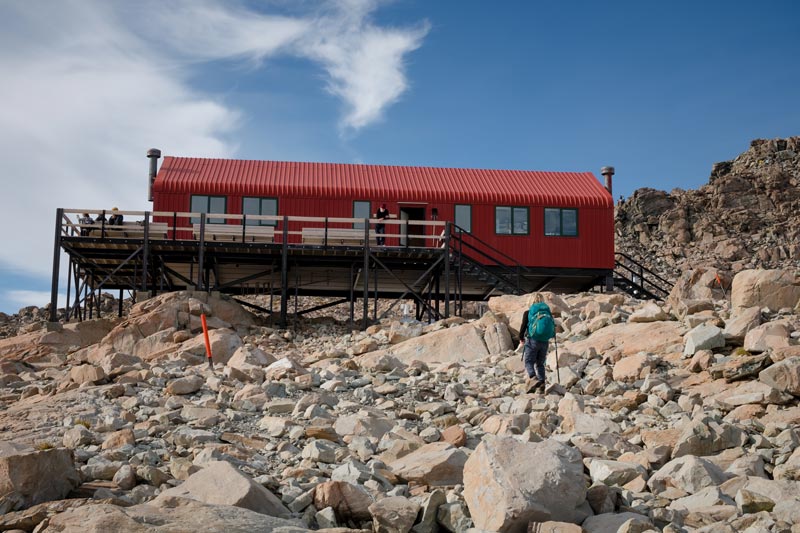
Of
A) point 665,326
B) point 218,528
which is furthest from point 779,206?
point 218,528

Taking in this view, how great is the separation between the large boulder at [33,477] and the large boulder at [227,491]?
1185mm

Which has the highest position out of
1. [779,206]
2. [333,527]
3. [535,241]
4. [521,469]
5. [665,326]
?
[779,206]

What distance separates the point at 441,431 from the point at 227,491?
15.1ft

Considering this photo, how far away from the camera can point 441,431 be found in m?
11.2

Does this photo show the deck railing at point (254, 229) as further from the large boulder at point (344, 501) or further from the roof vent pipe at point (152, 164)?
the large boulder at point (344, 501)

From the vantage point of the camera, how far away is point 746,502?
7.92m

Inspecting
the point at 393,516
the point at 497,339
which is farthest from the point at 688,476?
the point at 497,339

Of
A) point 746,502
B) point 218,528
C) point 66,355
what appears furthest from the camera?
point 66,355

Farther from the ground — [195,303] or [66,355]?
[195,303]

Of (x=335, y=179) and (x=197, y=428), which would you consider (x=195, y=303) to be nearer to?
(x=335, y=179)

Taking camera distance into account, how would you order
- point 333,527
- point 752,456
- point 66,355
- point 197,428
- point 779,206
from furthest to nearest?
point 779,206
point 66,355
point 197,428
point 752,456
point 333,527

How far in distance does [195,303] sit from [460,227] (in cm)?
1036

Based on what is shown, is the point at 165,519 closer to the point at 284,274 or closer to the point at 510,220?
the point at 284,274

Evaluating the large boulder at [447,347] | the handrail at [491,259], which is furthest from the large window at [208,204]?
the large boulder at [447,347]
